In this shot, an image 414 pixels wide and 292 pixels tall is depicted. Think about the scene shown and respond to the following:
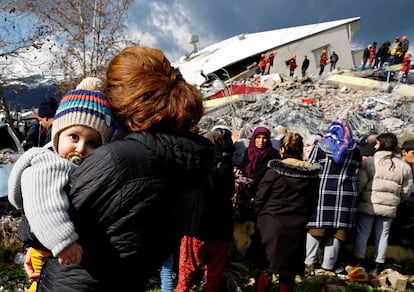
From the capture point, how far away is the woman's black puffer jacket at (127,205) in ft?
3.67

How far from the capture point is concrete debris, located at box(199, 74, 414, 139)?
37.6 ft

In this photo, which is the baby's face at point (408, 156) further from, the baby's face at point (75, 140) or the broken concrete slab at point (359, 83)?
the broken concrete slab at point (359, 83)

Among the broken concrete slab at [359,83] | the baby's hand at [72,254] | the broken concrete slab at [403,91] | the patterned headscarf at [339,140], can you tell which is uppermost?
the broken concrete slab at [359,83]

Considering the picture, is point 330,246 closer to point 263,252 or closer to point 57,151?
point 263,252

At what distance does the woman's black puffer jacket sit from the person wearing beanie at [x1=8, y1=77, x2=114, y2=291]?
61mm

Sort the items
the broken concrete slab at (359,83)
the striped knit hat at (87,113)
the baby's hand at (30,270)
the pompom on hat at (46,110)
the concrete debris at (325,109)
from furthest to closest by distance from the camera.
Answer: the broken concrete slab at (359,83) < the concrete debris at (325,109) < the pompom on hat at (46,110) < the baby's hand at (30,270) < the striped knit hat at (87,113)

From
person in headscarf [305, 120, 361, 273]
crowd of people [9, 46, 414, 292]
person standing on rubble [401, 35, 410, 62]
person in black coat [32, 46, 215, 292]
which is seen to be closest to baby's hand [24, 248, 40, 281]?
crowd of people [9, 46, 414, 292]

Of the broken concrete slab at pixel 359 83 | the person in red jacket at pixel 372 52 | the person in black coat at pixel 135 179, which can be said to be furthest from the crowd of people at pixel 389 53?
the person in black coat at pixel 135 179

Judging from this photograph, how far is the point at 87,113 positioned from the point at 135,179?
38 cm

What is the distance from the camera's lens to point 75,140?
1.38 meters

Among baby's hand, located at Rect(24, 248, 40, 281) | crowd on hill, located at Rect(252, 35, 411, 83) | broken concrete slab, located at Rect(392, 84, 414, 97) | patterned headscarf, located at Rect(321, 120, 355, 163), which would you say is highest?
crowd on hill, located at Rect(252, 35, 411, 83)

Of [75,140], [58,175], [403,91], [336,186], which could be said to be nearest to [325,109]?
[403,91]

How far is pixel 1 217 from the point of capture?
4367mm

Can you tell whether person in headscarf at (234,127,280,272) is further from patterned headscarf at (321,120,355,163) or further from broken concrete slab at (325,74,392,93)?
broken concrete slab at (325,74,392,93)
